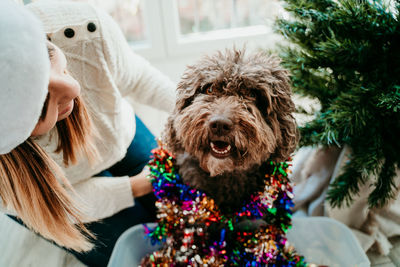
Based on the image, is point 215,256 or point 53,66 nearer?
point 53,66

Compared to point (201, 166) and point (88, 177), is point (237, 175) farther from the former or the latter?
point (88, 177)

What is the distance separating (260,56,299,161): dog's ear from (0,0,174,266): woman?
0.50 m

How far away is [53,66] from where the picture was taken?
712 mm

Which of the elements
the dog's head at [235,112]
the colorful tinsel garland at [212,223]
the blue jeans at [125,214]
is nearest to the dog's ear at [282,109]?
the dog's head at [235,112]

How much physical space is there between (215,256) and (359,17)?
0.89 metres

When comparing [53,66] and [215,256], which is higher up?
[53,66]

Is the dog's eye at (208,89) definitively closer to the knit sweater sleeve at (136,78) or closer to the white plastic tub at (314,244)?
the knit sweater sleeve at (136,78)

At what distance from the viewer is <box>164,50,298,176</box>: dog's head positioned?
0.83 metres

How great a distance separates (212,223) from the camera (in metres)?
1.07

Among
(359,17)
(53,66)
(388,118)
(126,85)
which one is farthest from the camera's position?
(126,85)

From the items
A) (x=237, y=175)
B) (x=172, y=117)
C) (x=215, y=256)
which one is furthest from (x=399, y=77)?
(x=215, y=256)

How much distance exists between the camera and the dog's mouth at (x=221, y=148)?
0.86 m

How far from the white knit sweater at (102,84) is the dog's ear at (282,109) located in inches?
19.2

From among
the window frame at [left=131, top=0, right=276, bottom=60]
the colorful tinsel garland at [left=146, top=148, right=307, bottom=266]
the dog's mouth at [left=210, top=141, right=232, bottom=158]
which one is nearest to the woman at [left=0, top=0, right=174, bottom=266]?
the colorful tinsel garland at [left=146, top=148, right=307, bottom=266]
